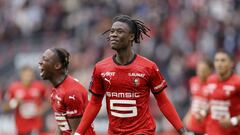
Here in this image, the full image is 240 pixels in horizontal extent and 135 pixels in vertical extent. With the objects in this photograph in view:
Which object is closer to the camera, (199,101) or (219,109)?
(219,109)

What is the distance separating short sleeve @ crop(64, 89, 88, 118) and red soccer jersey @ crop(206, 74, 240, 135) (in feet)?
9.35

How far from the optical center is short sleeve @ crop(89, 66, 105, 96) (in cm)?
952

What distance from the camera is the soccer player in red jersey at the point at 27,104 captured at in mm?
16469

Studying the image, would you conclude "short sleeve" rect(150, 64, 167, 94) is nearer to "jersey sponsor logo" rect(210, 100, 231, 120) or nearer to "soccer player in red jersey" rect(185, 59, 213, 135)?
"jersey sponsor logo" rect(210, 100, 231, 120)

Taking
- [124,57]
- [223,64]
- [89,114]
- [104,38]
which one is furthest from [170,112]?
[104,38]

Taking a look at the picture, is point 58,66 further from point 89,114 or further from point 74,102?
point 89,114

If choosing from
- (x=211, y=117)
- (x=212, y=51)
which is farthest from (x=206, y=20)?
(x=211, y=117)

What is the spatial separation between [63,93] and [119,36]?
3.63 feet

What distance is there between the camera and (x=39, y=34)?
23.1m

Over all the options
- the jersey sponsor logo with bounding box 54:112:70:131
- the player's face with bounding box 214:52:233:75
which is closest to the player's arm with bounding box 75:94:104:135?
the jersey sponsor logo with bounding box 54:112:70:131

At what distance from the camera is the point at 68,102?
32.3 feet

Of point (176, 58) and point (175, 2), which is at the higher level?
point (175, 2)

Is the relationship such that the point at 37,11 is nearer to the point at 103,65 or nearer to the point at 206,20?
the point at 206,20

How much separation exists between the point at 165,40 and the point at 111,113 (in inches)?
486
